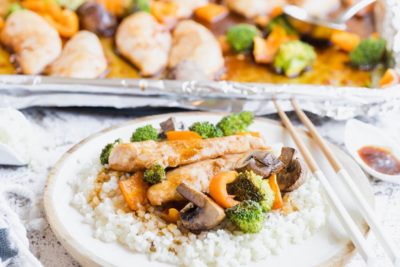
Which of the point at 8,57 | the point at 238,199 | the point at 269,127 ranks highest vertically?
the point at 238,199

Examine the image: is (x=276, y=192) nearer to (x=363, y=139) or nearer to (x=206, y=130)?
(x=206, y=130)

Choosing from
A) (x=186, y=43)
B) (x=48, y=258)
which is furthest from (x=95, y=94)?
(x=48, y=258)

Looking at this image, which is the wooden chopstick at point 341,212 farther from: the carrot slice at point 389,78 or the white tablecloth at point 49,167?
the carrot slice at point 389,78

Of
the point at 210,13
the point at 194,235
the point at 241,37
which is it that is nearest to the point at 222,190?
Result: the point at 194,235

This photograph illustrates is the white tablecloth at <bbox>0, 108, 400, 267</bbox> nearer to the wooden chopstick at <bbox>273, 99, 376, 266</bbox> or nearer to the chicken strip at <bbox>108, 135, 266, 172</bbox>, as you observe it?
the wooden chopstick at <bbox>273, 99, 376, 266</bbox>

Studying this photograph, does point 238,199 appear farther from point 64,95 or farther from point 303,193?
point 64,95

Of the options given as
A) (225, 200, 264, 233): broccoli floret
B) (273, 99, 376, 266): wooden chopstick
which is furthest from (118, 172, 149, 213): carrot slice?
(273, 99, 376, 266): wooden chopstick

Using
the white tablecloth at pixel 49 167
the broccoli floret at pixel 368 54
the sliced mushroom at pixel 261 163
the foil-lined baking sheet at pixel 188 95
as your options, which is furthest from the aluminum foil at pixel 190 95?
the sliced mushroom at pixel 261 163
